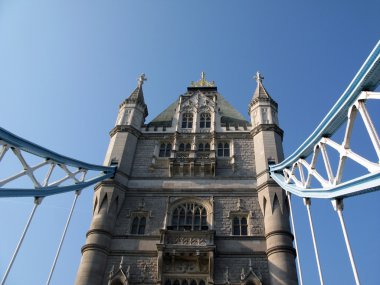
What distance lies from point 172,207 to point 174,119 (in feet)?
26.8

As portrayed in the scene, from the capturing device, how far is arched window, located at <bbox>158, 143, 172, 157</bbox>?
2327 cm

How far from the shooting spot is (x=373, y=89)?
9195 millimetres

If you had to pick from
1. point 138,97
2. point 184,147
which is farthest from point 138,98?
point 184,147

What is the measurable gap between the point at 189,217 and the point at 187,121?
8.62m

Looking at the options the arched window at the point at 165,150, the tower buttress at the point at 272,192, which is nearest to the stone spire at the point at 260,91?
the tower buttress at the point at 272,192

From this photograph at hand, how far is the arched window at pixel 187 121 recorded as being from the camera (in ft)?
84.0

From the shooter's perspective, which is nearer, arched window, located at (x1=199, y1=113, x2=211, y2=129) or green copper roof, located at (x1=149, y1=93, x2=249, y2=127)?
arched window, located at (x1=199, y1=113, x2=211, y2=129)

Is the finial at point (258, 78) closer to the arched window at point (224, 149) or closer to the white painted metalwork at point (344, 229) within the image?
the arched window at point (224, 149)

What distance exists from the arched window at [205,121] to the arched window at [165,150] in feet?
9.70

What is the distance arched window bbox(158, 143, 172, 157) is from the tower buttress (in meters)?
5.32

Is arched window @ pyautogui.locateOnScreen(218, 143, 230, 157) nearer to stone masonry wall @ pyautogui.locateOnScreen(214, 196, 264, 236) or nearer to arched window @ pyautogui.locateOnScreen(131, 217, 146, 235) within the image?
stone masonry wall @ pyautogui.locateOnScreen(214, 196, 264, 236)

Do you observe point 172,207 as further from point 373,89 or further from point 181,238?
point 373,89

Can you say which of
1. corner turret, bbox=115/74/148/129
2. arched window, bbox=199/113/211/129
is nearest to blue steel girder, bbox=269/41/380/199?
arched window, bbox=199/113/211/129

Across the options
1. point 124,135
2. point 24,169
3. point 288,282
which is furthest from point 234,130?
point 24,169
